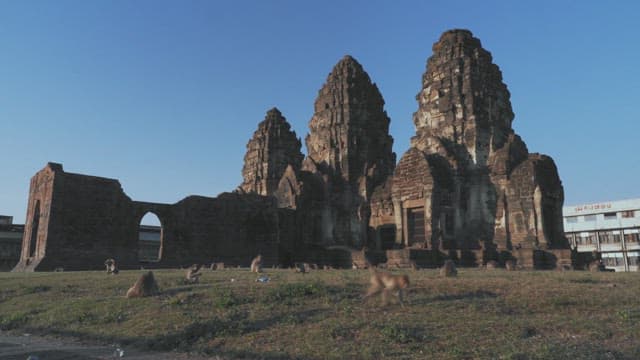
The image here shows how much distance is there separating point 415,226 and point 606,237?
39844 mm

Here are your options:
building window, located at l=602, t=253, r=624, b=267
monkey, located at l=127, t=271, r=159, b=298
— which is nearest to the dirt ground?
monkey, located at l=127, t=271, r=159, b=298

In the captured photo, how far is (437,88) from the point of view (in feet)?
99.3

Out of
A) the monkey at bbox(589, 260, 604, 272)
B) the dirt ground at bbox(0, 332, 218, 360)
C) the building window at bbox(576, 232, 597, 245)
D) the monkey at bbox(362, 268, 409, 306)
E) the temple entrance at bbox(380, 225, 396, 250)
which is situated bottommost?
the dirt ground at bbox(0, 332, 218, 360)

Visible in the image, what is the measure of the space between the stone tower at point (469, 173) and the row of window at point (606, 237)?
113 ft

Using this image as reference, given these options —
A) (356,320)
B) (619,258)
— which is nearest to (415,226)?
(356,320)

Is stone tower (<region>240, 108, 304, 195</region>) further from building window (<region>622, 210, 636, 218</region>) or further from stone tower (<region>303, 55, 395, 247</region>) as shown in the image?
building window (<region>622, 210, 636, 218</region>)

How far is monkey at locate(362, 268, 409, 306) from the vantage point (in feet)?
28.8

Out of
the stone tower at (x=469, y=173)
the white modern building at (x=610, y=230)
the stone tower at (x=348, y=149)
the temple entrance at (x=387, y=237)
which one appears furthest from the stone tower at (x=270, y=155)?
the white modern building at (x=610, y=230)

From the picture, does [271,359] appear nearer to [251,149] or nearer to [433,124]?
[433,124]

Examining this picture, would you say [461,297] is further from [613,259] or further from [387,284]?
[613,259]

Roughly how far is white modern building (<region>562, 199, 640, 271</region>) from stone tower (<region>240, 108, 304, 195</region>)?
3168 cm


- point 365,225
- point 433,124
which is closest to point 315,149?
point 365,225

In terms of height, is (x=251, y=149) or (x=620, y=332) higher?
(x=251, y=149)

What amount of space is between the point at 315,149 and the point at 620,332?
30355mm
